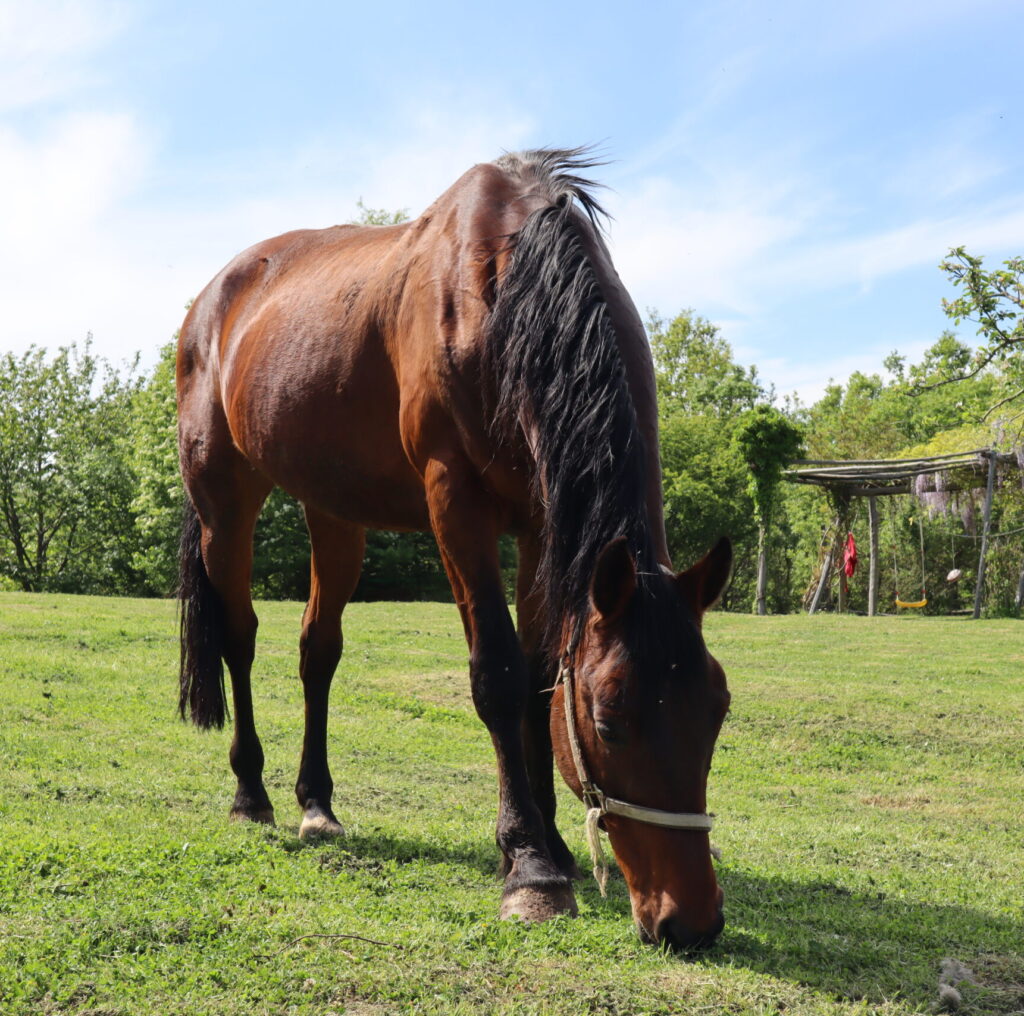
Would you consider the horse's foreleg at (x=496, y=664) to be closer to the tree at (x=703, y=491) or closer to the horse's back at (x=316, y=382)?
the horse's back at (x=316, y=382)

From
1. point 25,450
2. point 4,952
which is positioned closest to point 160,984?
point 4,952

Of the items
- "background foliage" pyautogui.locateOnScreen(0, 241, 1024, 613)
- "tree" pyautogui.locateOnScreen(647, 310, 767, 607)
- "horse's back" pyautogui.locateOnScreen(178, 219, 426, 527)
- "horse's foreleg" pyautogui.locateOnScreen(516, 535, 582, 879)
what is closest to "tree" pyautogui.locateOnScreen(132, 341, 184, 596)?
"background foliage" pyautogui.locateOnScreen(0, 241, 1024, 613)

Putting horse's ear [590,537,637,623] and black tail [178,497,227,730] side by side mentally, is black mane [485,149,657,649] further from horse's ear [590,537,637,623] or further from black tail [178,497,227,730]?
black tail [178,497,227,730]

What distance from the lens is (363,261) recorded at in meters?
4.58

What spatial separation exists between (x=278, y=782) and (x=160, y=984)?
11.0 ft

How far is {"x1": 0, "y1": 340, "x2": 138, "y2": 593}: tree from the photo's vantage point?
36.2 meters

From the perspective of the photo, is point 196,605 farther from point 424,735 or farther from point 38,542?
point 38,542

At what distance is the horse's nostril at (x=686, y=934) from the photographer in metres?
2.65

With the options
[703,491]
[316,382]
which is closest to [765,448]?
[703,491]

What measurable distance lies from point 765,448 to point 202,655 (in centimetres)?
1825

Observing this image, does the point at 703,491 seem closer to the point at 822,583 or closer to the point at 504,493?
the point at 822,583

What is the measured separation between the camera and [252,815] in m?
4.84

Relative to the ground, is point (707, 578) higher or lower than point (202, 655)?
higher

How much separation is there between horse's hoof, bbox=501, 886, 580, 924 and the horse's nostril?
1.91 feet
